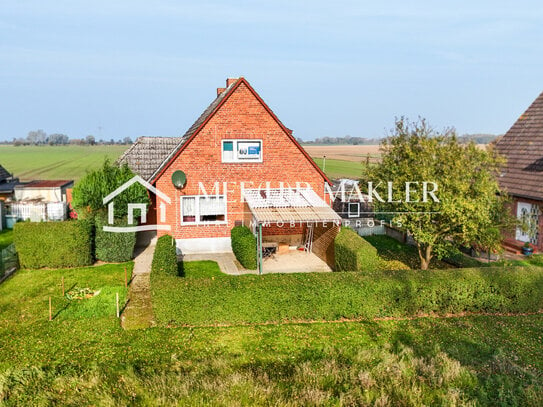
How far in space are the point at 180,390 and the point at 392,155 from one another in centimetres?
1173

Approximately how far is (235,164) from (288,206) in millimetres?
3935

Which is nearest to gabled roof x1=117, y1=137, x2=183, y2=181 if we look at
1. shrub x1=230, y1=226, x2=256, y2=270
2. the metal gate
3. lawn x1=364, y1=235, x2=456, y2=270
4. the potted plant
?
the metal gate

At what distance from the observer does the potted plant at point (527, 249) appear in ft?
63.9

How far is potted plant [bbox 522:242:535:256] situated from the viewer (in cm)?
1948

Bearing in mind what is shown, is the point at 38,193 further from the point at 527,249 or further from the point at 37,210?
the point at 527,249

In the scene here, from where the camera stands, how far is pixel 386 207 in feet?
53.1

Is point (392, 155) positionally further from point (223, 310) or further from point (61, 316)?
point (61, 316)

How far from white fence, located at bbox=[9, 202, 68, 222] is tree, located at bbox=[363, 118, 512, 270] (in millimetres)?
21464

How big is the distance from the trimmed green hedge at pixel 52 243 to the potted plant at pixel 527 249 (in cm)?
2006

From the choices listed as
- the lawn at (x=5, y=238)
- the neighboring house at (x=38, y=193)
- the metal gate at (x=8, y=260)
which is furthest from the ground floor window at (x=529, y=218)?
the neighboring house at (x=38, y=193)

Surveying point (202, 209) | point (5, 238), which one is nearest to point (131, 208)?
point (202, 209)

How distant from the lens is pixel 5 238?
23.3m

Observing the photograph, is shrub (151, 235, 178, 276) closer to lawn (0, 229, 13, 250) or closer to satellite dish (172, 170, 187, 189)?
satellite dish (172, 170, 187, 189)

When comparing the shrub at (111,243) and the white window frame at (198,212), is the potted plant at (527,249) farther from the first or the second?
the shrub at (111,243)
